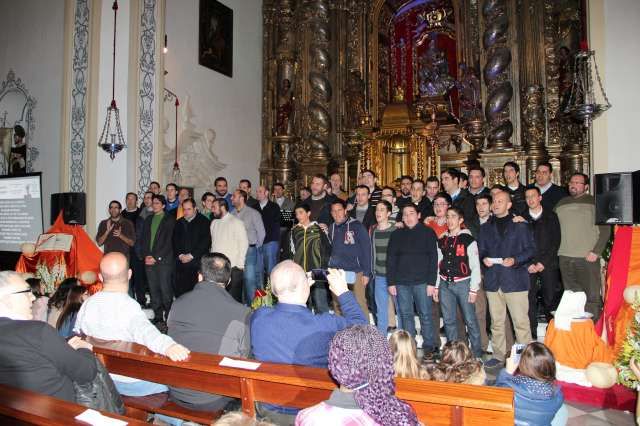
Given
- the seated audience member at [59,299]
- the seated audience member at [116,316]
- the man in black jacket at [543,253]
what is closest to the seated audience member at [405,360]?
the seated audience member at [116,316]

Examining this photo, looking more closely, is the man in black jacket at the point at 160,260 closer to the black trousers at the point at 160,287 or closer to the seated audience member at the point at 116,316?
the black trousers at the point at 160,287

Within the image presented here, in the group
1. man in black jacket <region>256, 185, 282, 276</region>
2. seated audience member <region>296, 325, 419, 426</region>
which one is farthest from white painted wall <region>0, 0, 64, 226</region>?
seated audience member <region>296, 325, 419, 426</region>

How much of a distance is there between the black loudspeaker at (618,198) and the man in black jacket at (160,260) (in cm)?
506

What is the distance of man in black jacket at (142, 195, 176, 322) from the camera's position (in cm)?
672

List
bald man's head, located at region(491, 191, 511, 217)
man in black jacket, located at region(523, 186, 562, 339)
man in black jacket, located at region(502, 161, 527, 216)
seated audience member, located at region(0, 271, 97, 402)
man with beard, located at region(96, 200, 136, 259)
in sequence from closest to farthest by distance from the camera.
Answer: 1. seated audience member, located at region(0, 271, 97, 402)
2. bald man's head, located at region(491, 191, 511, 217)
3. man in black jacket, located at region(523, 186, 562, 339)
4. man in black jacket, located at region(502, 161, 527, 216)
5. man with beard, located at region(96, 200, 136, 259)

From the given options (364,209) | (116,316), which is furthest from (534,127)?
(116,316)

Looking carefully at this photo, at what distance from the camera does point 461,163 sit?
36.0ft

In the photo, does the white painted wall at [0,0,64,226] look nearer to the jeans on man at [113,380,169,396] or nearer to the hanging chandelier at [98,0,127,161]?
the hanging chandelier at [98,0,127,161]

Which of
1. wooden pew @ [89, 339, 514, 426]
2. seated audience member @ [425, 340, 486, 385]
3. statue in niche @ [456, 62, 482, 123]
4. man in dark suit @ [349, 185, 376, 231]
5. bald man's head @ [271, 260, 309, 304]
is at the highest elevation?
statue in niche @ [456, 62, 482, 123]

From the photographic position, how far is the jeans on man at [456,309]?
4.81 metres

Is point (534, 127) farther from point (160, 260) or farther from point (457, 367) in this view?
point (457, 367)

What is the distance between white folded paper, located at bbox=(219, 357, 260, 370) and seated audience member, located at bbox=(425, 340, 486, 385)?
4.03 ft

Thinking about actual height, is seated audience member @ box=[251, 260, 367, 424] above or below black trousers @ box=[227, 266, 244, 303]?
above

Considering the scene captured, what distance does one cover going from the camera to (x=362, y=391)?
4.93 feet
